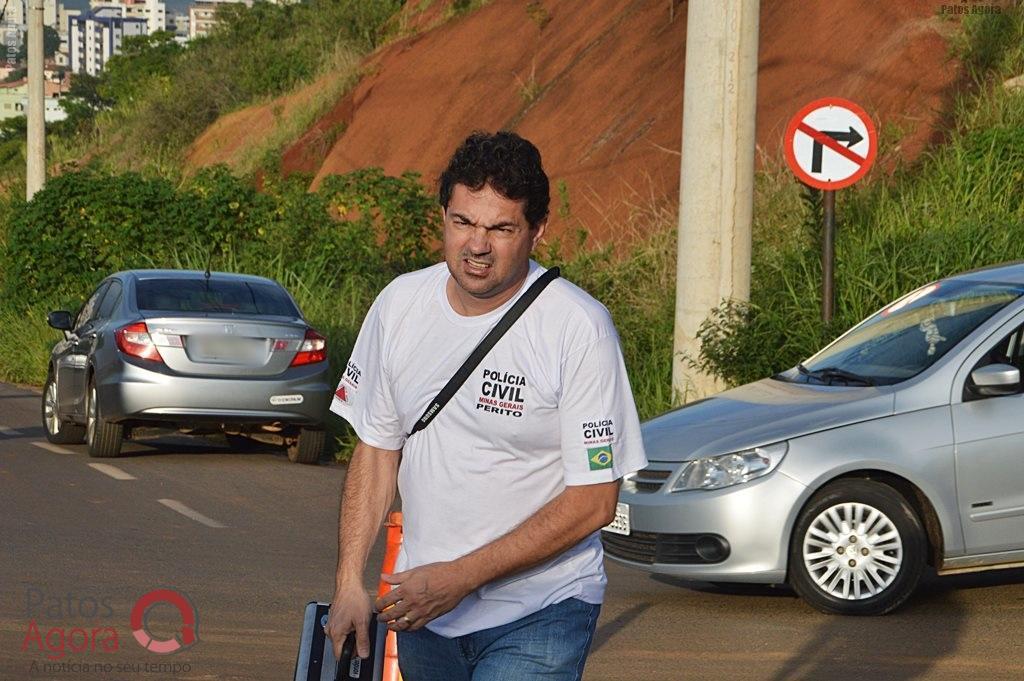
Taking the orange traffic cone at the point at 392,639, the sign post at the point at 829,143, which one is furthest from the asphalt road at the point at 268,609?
the sign post at the point at 829,143

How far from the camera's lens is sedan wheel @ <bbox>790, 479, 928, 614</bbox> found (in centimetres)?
870

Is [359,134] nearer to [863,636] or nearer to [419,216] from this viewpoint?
[419,216]

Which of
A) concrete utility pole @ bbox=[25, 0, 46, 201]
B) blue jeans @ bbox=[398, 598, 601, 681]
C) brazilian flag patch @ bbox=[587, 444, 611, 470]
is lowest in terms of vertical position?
blue jeans @ bbox=[398, 598, 601, 681]

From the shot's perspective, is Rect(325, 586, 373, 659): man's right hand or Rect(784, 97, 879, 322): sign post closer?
Rect(325, 586, 373, 659): man's right hand

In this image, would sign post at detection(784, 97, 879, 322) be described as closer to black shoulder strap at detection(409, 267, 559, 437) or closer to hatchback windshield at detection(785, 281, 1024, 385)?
hatchback windshield at detection(785, 281, 1024, 385)

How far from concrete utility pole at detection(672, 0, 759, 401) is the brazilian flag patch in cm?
1020

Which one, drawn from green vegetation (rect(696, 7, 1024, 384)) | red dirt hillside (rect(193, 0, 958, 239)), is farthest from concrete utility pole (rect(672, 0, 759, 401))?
red dirt hillside (rect(193, 0, 958, 239))

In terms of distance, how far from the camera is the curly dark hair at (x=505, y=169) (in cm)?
384

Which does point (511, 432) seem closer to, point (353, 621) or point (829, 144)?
point (353, 621)

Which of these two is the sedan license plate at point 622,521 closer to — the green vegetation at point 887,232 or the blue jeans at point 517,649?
the green vegetation at point 887,232

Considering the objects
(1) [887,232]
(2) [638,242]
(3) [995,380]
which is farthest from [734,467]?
(2) [638,242]

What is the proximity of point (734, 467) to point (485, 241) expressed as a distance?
16.8 ft

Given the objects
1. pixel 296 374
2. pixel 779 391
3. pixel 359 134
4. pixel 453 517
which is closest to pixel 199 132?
pixel 359 134

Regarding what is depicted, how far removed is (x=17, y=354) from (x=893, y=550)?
19.4 meters
